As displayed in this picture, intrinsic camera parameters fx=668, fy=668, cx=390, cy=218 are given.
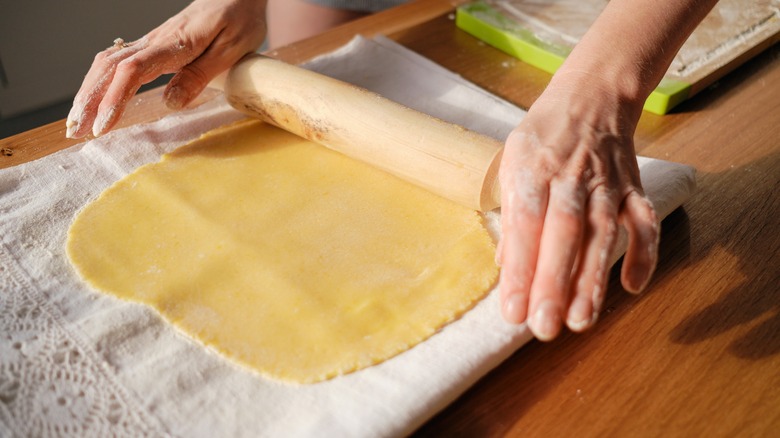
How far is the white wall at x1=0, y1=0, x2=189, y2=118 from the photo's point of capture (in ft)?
8.96

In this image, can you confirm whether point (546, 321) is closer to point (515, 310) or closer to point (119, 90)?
point (515, 310)

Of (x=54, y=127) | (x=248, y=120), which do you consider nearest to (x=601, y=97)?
(x=248, y=120)

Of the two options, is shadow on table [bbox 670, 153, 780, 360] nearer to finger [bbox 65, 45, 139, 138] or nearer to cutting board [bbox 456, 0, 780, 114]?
cutting board [bbox 456, 0, 780, 114]

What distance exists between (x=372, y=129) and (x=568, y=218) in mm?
470

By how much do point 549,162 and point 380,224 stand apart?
33cm

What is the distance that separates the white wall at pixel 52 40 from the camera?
2732mm

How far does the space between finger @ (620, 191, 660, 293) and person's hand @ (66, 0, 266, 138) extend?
895 mm

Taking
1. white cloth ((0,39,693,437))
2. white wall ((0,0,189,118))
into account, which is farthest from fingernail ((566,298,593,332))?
white wall ((0,0,189,118))

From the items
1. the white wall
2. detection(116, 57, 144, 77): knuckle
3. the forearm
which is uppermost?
the forearm

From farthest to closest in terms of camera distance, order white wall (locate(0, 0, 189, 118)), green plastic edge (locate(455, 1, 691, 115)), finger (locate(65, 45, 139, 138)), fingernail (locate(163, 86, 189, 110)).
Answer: white wall (locate(0, 0, 189, 118)) → green plastic edge (locate(455, 1, 691, 115)) → fingernail (locate(163, 86, 189, 110)) → finger (locate(65, 45, 139, 138))

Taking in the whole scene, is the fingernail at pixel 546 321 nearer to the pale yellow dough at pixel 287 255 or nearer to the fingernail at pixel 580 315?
the fingernail at pixel 580 315

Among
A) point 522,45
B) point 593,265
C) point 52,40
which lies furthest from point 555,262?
point 52,40

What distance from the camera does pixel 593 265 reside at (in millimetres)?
831

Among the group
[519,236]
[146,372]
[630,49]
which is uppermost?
[630,49]
